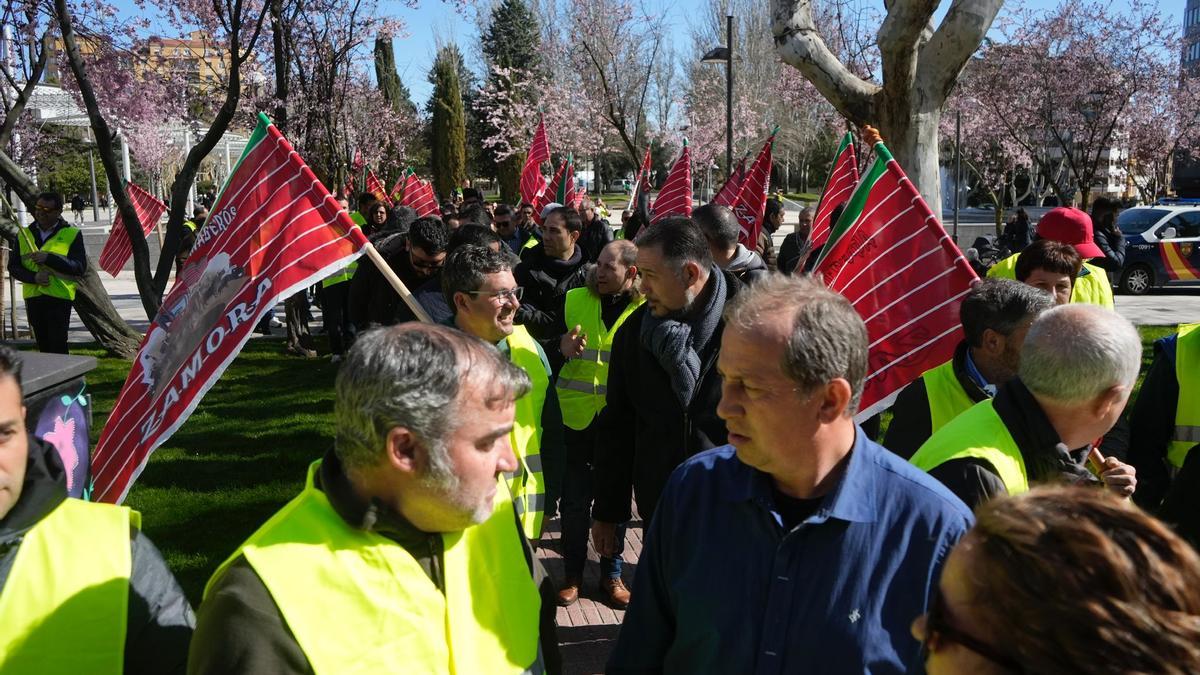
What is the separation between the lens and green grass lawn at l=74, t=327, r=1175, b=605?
5914 mm

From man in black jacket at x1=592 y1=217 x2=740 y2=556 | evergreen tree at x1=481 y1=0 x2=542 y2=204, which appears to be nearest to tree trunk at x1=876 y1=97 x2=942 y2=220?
man in black jacket at x1=592 y1=217 x2=740 y2=556

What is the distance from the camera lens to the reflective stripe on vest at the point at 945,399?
3.25 meters

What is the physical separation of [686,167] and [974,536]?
33.6ft

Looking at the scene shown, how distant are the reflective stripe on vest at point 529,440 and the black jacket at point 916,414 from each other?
1314 mm

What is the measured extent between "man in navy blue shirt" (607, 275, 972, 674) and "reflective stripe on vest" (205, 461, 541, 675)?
34 centimetres

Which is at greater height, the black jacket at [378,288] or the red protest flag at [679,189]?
the red protest flag at [679,189]

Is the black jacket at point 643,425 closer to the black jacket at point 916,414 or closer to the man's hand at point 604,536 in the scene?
the man's hand at point 604,536

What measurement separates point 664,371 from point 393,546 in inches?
76.8

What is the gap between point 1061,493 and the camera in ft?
4.20

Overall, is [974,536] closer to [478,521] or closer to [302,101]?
[478,521]

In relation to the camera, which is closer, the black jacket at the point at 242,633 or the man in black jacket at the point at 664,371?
the black jacket at the point at 242,633

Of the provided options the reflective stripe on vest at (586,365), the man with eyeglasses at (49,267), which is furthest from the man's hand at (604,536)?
the man with eyeglasses at (49,267)

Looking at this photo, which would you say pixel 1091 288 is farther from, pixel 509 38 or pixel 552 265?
pixel 509 38

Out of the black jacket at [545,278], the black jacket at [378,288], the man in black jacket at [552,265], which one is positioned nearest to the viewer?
the black jacket at [378,288]
